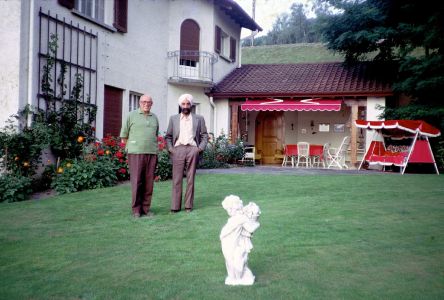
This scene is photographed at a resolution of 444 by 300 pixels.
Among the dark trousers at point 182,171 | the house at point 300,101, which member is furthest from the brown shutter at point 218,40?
the dark trousers at point 182,171

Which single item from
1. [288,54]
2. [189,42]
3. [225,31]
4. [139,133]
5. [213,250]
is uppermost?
[288,54]

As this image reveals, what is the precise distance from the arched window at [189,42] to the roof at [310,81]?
1502 mm

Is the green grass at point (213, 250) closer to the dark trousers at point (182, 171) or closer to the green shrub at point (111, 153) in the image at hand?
the dark trousers at point (182, 171)

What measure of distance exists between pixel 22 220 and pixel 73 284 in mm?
3176

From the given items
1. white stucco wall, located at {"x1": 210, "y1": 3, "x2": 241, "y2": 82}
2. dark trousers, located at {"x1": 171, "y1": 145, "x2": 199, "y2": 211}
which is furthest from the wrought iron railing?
dark trousers, located at {"x1": 171, "y1": 145, "x2": 199, "y2": 211}

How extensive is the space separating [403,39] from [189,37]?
292 inches

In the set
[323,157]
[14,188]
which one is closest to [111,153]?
[14,188]

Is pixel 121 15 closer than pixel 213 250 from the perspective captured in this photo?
No

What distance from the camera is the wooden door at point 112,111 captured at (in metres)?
13.0

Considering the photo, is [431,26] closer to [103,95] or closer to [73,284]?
[103,95]

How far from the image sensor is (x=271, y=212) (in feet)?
22.1

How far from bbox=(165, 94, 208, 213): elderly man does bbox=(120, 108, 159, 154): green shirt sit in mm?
397

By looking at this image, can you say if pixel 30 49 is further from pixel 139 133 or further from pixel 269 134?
pixel 269 134

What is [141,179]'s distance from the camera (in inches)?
259
